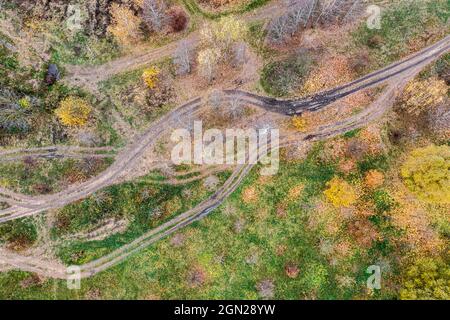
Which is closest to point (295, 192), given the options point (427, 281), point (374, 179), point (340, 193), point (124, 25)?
point (340, 193)

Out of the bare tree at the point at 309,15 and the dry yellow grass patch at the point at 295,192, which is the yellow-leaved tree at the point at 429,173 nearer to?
the dry yellow grass patch at the point at 295,192

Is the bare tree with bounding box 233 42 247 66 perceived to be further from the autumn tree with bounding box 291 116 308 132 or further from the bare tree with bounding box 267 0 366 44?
the autumn tree with bounding box 291 116 308 132

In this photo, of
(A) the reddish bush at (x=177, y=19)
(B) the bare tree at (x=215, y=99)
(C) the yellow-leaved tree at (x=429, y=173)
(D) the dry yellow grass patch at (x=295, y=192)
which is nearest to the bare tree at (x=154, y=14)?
(A) the reddish bush at (x=177, y=19)

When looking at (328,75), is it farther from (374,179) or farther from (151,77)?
(151,77)

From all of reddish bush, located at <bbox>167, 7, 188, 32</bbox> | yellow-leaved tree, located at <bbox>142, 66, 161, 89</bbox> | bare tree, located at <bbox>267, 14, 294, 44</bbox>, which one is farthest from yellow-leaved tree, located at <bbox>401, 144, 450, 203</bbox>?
reddish bush, located at <bbox>167, 7, 188, 32</bbox>

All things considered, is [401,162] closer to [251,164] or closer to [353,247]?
[353,247]

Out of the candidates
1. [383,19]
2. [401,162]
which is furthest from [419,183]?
[383,19]
